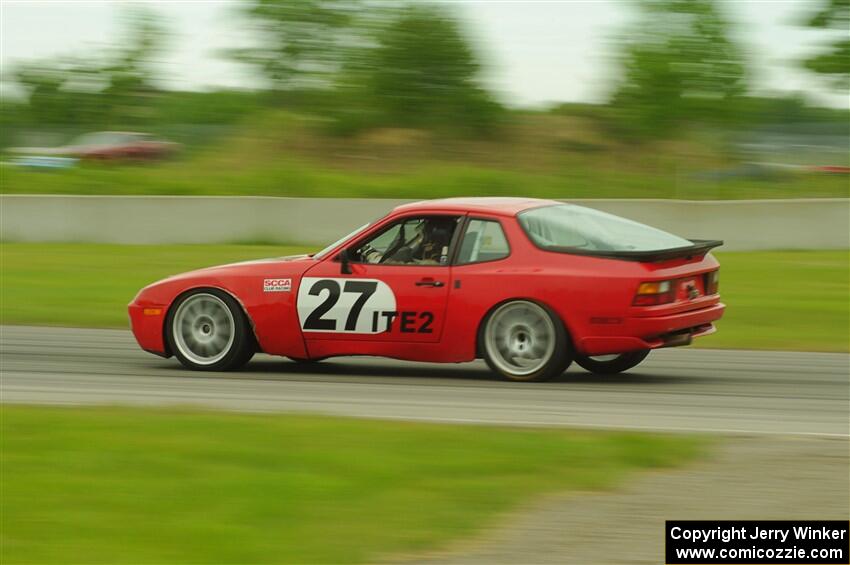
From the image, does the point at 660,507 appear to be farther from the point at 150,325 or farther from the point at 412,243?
the point at 150,325

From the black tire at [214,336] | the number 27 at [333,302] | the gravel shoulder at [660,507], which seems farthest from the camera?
the black tire at [214,336]

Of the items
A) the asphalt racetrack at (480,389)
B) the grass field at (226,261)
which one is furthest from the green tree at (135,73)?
the asphalt racetrack at (480,389)

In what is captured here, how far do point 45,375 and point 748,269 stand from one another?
1164 centimetres

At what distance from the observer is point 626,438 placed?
7066mm

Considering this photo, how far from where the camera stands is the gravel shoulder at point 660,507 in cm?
514

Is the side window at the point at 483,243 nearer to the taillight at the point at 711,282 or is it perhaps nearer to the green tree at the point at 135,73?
the taillight at the point at 711,282

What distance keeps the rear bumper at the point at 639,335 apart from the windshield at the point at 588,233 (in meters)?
0.53

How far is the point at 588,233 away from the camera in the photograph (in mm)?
9469

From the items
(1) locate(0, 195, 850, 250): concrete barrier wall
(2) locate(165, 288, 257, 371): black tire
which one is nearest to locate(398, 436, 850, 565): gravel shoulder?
(2) locate(165, 288, 257, 371): black tire

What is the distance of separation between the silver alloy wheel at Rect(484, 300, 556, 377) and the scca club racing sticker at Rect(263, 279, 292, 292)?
1.57 m

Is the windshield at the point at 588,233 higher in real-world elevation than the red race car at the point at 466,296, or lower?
higher

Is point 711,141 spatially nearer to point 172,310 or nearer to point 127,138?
point 127,138

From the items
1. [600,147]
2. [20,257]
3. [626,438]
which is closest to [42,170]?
[20,257]

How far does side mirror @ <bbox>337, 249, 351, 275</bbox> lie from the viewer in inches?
385
